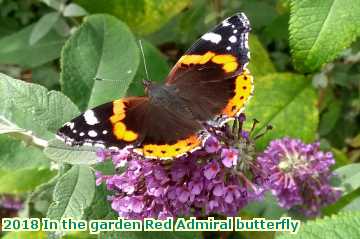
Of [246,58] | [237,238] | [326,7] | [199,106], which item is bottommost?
[237,238]

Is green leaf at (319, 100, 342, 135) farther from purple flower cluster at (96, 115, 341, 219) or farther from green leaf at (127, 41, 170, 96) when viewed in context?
purple flower cluster at (96, 115, 341, 219)

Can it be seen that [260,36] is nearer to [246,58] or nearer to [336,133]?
[336,133]

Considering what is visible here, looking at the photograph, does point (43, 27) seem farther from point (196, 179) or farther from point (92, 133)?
point (196, 179)

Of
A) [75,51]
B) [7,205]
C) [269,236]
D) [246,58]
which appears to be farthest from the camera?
[7,205]

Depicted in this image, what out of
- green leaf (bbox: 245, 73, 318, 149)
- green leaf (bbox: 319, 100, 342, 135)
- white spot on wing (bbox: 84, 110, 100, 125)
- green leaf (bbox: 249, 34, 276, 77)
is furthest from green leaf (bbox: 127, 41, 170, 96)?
green leaf (bbox: 319, 100, 342, 135)

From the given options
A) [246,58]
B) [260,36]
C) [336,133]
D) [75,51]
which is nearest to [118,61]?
[75,51]

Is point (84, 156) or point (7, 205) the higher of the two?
point (84, 156)

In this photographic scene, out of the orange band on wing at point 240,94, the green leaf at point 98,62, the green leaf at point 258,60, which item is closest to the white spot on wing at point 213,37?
the orange band on wing at point 240,94
